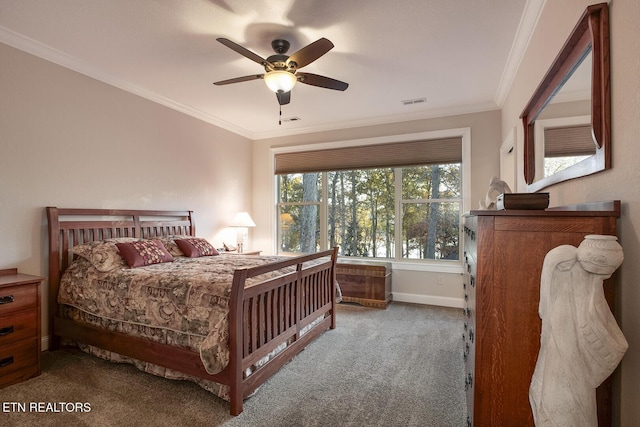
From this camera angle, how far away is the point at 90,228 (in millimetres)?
3162

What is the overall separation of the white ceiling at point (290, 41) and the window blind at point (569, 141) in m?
0.98

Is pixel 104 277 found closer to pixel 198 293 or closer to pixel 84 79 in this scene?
pixel 198 293

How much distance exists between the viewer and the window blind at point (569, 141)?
1.41 m

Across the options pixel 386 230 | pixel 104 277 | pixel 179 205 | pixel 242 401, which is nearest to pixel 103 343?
pixel 104 277

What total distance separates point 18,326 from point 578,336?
340 cm

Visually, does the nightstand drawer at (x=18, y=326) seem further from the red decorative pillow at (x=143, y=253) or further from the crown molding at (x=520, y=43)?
the crown molding at (x=520, y=43)

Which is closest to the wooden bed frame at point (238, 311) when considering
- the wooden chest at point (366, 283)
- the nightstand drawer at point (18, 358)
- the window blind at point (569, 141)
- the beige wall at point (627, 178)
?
the nightstand drawer at point (18, 358)

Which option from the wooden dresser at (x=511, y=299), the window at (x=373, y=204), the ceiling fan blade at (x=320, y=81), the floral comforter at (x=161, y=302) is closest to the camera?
the wooden dresser at (x=511, y=299)

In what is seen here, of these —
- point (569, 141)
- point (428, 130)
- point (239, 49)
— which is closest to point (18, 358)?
point (239, 49)

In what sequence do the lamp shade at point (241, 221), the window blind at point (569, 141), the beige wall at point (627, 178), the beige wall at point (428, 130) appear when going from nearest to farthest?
the beige wall at point (627, 178)
the window blind at point (569, 141)
the beige wall at point (428, 130)
the lamp shade at point (241, 221)

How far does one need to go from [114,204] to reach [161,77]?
150 centimetres

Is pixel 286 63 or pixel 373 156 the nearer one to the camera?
pixel 286 63

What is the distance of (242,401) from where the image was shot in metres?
2.02

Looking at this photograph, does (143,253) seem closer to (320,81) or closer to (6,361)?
(6,361)
